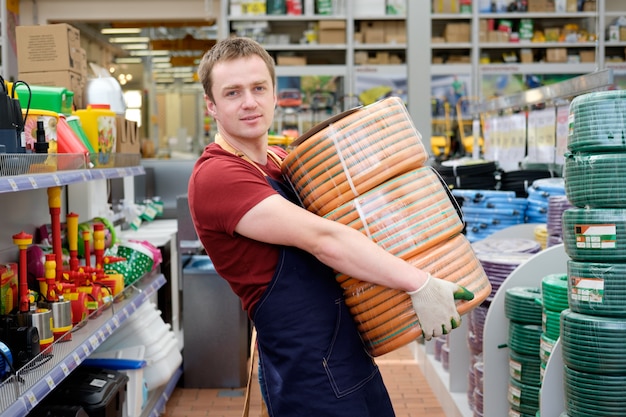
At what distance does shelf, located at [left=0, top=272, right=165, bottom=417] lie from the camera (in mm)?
2355

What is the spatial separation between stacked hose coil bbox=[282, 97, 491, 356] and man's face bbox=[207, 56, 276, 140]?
0.14 metres

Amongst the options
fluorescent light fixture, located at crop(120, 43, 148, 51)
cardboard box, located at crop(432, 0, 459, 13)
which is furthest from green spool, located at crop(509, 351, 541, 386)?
fluorescent light fixture, located at crop(120, 43, 148, 51)

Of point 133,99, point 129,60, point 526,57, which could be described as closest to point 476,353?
point 526,57

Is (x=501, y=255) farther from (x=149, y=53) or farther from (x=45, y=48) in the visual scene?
(x=149, y=53)

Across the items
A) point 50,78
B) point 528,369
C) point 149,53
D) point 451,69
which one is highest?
point 149,53

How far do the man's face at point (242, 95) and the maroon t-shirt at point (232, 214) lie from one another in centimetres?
8

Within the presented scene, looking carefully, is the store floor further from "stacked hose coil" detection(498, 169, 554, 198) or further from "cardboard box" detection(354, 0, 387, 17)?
"cardboard box" detection(354, 0, 387, 17)

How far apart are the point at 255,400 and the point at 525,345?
2.22m

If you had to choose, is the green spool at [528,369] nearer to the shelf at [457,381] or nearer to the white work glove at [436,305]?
the shelf at [457,381]

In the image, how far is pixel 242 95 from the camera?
200cm

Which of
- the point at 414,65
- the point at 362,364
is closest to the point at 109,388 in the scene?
the point at 362,364

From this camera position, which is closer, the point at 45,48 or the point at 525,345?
the point at 525,345

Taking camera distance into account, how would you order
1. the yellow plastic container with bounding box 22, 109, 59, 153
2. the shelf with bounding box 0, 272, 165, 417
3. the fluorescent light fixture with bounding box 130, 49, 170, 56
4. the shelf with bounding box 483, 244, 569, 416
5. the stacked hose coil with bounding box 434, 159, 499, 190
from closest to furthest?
the shelf with bounding box 0, 272, 165, 417
the yellow plastic container with bounding box 22, 109, 59, 153
the shelf with bounding box 483, 244, 569, 416
the stacked hose coil with bounding box 434, 159, 499, 190
the fluorescent light fixture with bounding box 130, 49, 170, 56

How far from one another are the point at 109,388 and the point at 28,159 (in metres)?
1.05
